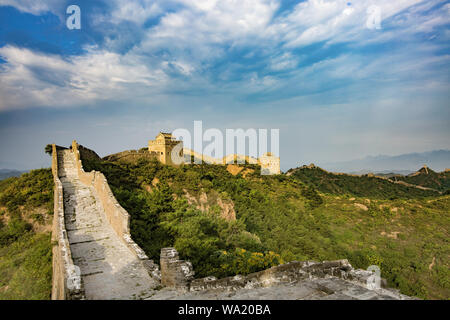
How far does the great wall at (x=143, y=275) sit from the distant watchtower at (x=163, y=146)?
15.0m

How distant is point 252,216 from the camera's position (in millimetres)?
23438

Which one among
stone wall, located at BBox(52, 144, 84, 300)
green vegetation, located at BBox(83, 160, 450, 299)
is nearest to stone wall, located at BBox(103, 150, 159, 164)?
green vegetation, located at BBox(83, 160, 450, 299)

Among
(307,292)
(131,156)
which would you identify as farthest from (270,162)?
(307,292)

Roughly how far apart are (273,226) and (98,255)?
18551 mm

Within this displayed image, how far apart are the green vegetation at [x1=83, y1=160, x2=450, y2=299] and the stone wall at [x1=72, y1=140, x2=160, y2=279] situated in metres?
1.15

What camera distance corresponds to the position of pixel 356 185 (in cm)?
5659

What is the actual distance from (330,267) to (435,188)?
77.8 meters

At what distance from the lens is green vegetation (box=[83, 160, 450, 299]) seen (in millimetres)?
10836

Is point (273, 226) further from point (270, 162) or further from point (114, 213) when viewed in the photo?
point (270, 162)

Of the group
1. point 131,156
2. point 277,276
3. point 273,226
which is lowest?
point 273,226

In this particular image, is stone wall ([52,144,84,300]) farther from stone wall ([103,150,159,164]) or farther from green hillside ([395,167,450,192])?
green hillside ([395,167,450,192])
